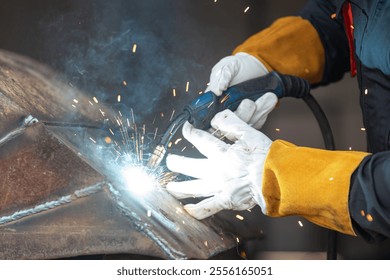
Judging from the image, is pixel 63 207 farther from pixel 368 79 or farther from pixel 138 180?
pixel 368 79

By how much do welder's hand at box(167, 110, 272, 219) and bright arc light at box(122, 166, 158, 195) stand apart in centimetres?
4

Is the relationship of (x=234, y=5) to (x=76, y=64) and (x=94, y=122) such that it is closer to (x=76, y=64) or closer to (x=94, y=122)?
(x=76, y=64)

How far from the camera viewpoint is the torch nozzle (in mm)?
1205

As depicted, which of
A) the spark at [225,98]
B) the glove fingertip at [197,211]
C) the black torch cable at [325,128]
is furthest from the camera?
the black torch cable at [325,128]

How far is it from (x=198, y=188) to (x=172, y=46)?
69cm

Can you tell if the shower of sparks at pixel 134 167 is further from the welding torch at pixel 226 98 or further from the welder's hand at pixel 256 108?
the welder's hand at pixel 256 108

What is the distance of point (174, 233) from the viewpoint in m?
1.05

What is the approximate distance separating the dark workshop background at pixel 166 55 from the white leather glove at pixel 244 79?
32cm

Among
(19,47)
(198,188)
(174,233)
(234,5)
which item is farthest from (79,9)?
(174,233)

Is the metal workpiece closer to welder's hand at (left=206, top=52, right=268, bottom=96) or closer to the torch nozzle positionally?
the torch nozzle

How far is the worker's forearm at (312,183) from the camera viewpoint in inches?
38.5

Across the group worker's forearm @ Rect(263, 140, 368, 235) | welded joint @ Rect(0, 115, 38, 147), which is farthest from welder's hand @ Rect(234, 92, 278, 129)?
welded joint @ Rect(0, 115, 38, 147)

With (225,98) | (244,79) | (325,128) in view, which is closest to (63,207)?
(225,98)

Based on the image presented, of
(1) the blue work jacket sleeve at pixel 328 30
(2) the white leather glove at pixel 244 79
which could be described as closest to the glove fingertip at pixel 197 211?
(2) the white leather glove at pixel 244 79
